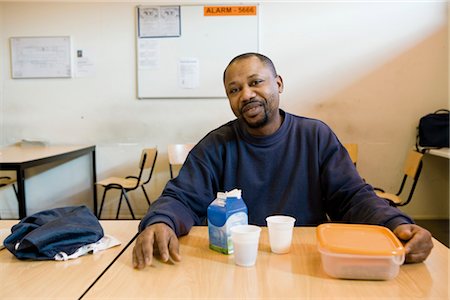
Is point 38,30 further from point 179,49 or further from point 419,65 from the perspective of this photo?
point 419,65

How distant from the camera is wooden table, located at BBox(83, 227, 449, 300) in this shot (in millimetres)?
769

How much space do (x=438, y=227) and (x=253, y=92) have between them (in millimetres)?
2930

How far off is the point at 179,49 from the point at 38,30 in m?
1.45

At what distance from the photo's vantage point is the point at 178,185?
4.36ft

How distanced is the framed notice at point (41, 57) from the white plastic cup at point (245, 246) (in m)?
3.47

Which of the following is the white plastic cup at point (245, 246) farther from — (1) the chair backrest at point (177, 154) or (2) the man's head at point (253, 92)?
(1) the chair backrest at point (177, 154)

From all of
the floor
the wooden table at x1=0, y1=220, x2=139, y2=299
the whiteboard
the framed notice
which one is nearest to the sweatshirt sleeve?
the wooden table at x1=0, y1=220, x2=139, y2=299

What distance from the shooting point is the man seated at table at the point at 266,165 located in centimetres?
133

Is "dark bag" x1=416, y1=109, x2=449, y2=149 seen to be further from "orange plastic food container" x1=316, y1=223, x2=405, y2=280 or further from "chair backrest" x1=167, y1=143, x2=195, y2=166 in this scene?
"orange plastic food container" x1=316, y1=223, x2=405, y2=280

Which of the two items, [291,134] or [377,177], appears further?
[377,177]

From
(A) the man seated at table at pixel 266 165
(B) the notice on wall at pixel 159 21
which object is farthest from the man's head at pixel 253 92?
(B) the notice on wall at pixel 159 21

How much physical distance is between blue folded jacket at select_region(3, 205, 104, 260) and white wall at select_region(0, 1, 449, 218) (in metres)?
2.76

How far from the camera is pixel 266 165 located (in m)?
1.41

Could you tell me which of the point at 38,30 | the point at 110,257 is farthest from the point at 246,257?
the point at 38,30
